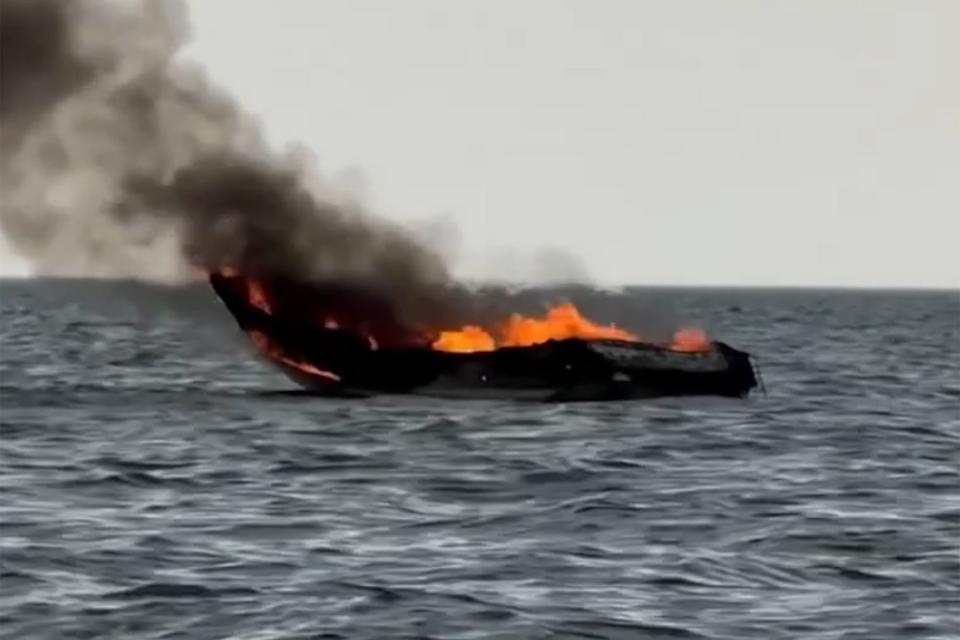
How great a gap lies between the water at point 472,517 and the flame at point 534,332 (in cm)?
632

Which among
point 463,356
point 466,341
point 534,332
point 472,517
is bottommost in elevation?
point 472,517

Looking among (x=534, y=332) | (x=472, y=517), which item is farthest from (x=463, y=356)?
(x=472, y=517)

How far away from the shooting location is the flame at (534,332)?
53906mm

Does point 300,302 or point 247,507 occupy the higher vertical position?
point 300,302

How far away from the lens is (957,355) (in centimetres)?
8481

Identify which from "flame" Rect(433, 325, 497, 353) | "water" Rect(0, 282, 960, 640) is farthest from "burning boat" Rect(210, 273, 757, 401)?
"water" Rect(0, 282, 960, 640)

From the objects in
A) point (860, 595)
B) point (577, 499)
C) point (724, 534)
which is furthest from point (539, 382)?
point (860, 595)

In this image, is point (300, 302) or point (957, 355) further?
point (957, 355)

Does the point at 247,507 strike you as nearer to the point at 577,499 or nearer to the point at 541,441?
the point at 577,499

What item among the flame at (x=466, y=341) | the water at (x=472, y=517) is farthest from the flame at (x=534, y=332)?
the water at (x=472, y=517)

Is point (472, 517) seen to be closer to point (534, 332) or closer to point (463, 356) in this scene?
point (463, 356)

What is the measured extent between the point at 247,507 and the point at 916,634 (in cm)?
1219

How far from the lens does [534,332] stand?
178 ft

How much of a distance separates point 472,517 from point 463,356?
→ 22444 millimetres
